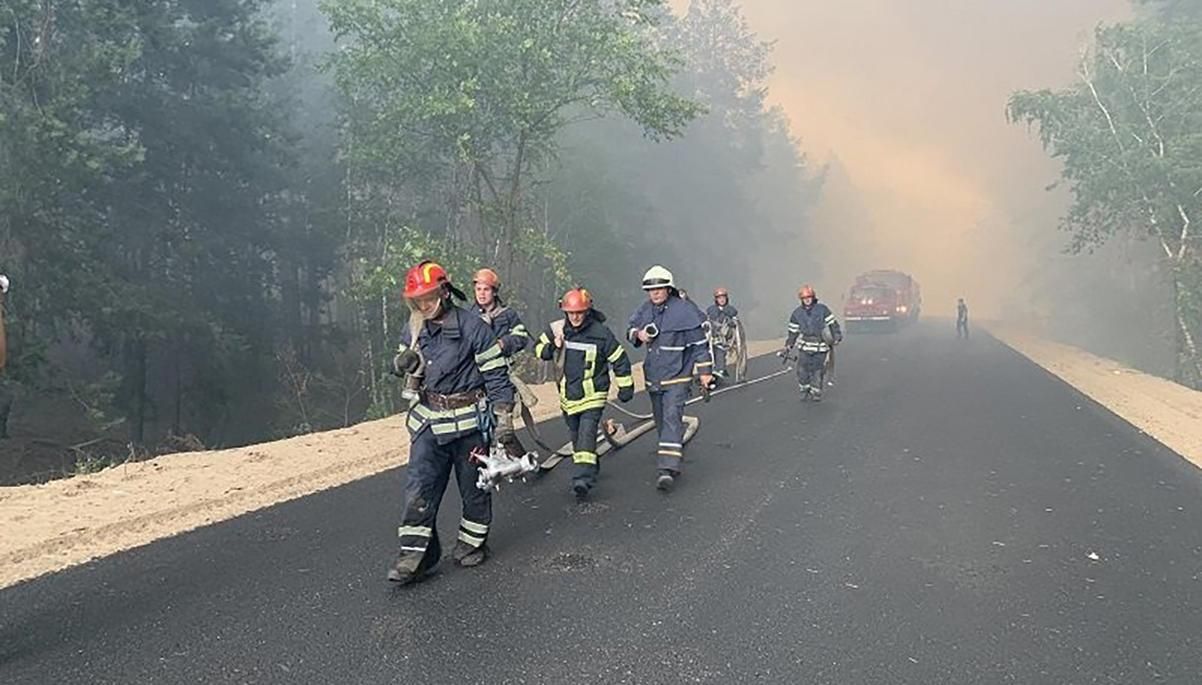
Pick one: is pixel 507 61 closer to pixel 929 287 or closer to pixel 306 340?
pixel 306 340

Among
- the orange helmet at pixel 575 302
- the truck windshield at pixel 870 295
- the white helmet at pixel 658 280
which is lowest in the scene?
the truck windshield at pixel 870 295

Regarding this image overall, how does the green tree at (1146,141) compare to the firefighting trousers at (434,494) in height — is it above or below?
above

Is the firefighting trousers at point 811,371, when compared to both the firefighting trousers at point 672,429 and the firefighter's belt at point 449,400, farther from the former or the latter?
the firefighter's belt at point 449,400

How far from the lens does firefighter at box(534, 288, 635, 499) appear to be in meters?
7.02

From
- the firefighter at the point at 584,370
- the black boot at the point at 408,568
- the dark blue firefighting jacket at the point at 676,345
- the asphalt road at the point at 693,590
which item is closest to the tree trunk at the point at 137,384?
the asphalt road at the point at 693,590

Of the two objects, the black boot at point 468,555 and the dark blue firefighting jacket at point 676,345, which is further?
the dark blue firefighting jacket at point 676,345

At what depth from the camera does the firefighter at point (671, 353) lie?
7.41 metres

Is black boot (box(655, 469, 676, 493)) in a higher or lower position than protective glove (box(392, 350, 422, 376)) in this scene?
lower

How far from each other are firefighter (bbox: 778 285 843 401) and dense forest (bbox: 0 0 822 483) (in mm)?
7851

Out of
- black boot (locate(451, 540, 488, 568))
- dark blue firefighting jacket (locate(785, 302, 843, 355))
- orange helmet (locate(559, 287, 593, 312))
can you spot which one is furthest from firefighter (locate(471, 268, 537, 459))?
dark blue firefighting jacket (locate(785, 302, 843, 355))

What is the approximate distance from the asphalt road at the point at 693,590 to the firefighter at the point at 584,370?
1.31 ft

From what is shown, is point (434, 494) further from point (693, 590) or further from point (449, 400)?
point (693, 590)

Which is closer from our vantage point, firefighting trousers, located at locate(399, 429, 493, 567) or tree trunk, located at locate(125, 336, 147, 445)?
firefighting trousers, located at locate(399, 429, 493, 567)

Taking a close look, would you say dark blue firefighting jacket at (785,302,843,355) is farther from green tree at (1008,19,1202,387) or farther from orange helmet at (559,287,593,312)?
green tree at (1008,19,1202,387)
